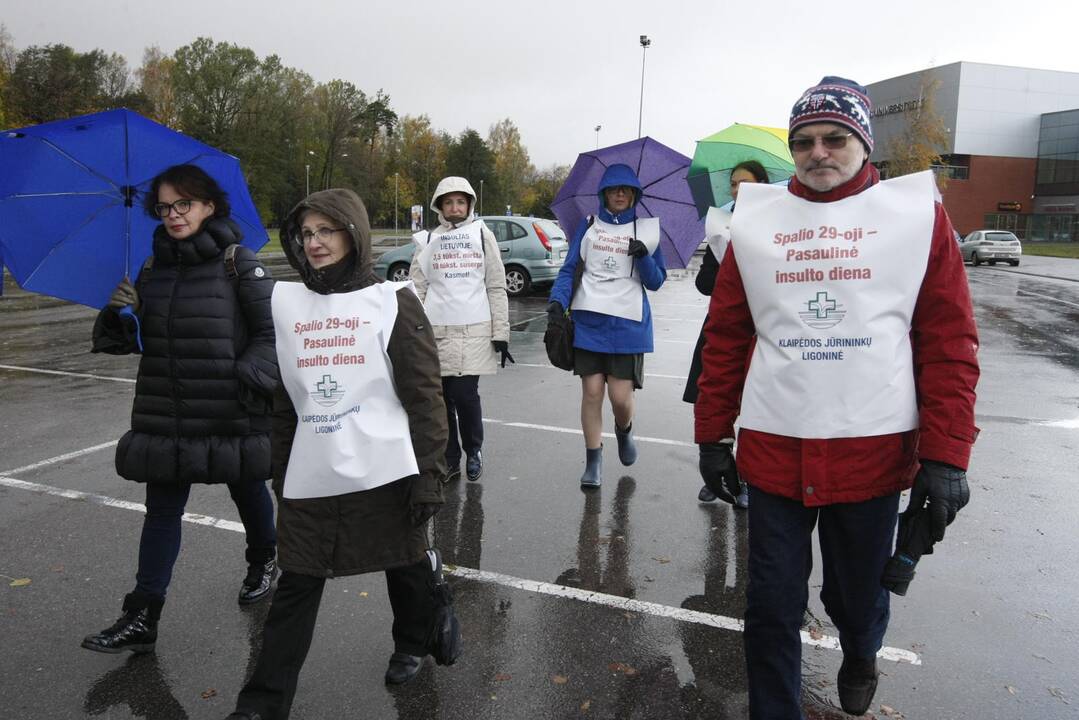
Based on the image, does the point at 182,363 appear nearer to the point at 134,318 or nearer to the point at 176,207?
the point at 134,318

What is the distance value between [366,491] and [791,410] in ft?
4.43

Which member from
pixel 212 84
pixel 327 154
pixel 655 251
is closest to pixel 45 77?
pixel 212 84

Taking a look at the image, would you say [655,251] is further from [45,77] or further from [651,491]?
[45,77]

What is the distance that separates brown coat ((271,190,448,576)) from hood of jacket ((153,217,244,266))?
0.57 metres

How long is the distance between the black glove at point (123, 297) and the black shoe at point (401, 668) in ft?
5.55

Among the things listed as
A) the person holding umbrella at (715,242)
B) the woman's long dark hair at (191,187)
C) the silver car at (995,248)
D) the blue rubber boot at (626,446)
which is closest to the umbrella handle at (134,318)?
the woman's long dark hair at (191,187)

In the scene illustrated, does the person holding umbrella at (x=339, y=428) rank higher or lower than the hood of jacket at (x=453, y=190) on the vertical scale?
lower

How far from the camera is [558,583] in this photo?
377 centimetres

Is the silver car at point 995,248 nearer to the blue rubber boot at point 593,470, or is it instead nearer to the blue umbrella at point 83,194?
the blue rubber boot at point 593,470

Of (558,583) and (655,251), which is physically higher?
(655,251)

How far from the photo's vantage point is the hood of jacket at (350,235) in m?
2.61

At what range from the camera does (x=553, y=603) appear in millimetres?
3564

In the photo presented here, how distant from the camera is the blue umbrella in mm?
3170

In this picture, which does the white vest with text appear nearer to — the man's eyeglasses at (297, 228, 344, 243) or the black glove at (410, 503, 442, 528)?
the black glove at (410, 503, 442, 528)
